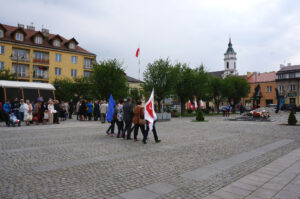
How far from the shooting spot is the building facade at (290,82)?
210 feet

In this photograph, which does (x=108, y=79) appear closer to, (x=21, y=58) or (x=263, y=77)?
(x=21, y=58)

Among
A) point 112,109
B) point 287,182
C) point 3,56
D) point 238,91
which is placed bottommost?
point 287,182

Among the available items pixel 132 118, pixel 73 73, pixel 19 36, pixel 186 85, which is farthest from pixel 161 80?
pixel 19 36

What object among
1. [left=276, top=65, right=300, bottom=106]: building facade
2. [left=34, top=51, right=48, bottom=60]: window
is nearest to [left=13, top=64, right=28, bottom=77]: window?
[left=34, top=51, right=48, bottom=60]: window

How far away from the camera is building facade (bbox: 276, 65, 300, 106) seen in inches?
2522

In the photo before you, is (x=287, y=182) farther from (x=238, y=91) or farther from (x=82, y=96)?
(x=238, y=91)

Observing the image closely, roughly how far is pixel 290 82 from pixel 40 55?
64.1 m

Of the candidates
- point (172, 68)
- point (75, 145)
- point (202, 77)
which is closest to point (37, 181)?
point (75, 145)

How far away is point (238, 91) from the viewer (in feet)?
169

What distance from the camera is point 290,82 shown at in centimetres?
6575

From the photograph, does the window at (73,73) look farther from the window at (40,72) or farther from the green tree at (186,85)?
the green tree at (186,85)

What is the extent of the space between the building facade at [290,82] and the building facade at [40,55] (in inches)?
2054

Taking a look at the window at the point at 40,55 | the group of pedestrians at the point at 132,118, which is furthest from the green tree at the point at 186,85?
the window at the point at 40,55

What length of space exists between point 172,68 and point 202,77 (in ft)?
26.9
